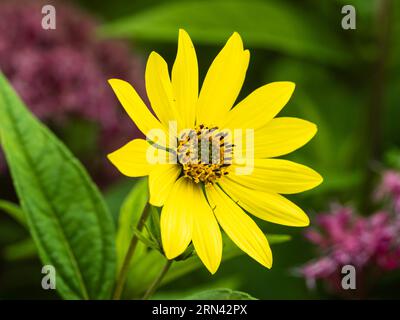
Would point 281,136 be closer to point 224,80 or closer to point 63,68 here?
point 224,80

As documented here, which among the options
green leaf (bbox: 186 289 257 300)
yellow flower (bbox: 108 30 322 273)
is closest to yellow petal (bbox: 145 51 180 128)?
yellow flower (bbox: 108 30 322 273)

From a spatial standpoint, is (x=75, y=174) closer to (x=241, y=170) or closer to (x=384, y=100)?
(x=241, y=170)

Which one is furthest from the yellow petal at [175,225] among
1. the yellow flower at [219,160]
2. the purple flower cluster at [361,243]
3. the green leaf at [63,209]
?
the purple flower cluster at [361,243]

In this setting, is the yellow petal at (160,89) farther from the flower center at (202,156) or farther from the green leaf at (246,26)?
the green leaf at (246,26)

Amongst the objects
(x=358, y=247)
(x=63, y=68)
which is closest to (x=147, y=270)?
(x=358, y=247)

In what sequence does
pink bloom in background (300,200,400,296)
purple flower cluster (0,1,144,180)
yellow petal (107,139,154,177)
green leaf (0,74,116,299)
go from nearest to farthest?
yellow petal (107,139,154,177) < green leaf (0,74,116,299) < pink bloom in background (300,200,400,296) < purple flower cluster (0,1,144,180)

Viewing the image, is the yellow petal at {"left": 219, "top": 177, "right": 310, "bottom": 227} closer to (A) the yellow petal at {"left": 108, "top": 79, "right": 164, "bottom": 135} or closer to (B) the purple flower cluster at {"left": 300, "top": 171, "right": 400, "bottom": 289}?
(A) the yellow petal at {"left": 108, "top": 79, "right": 164, "bottom": 135}

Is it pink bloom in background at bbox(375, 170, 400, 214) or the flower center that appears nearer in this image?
the flower center

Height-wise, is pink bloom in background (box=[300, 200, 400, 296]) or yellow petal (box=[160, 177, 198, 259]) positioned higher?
yellow petal (box=[160, 177, 198, 259])
